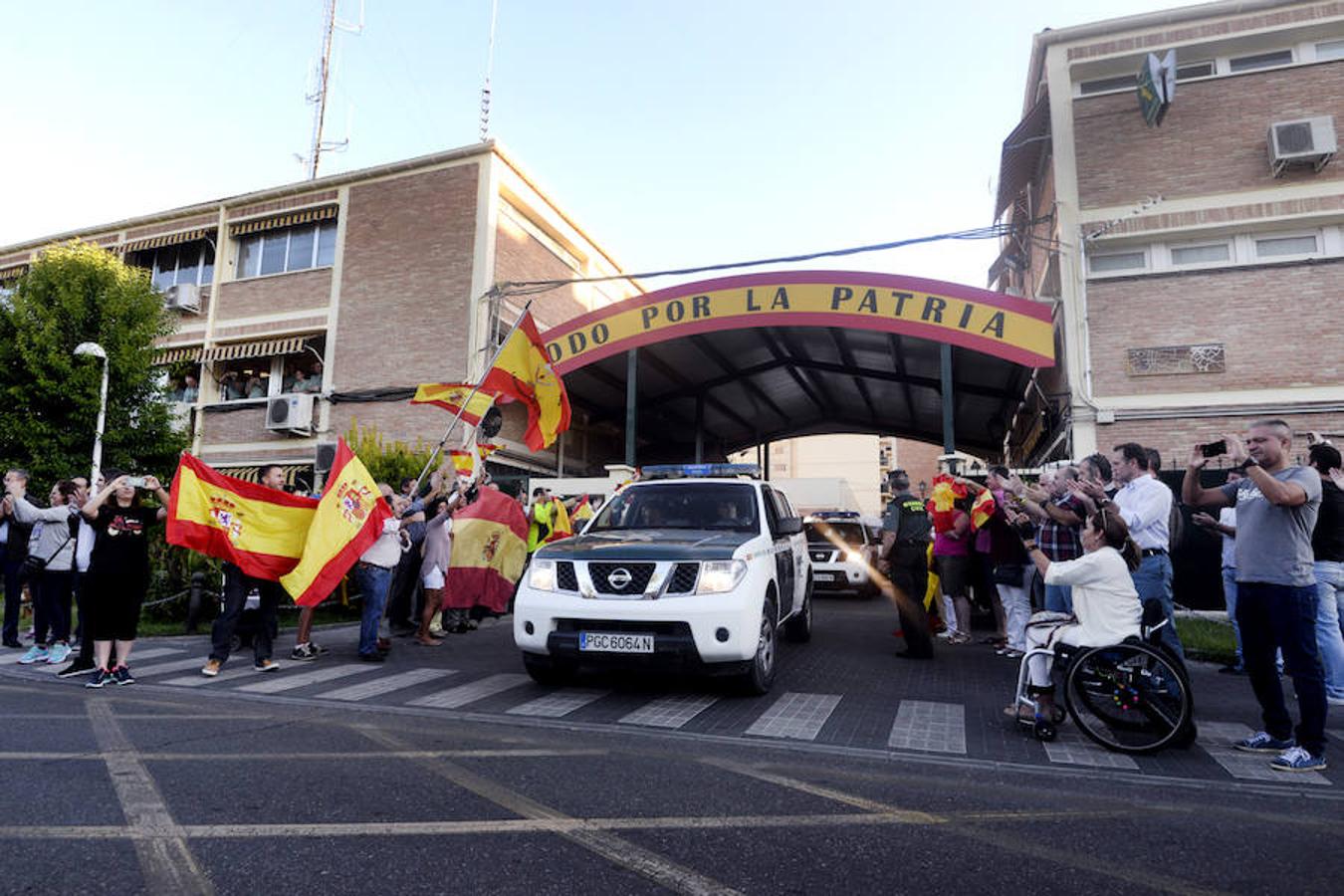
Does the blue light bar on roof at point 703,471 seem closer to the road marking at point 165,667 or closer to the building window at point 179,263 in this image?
the road marking at point 165,667

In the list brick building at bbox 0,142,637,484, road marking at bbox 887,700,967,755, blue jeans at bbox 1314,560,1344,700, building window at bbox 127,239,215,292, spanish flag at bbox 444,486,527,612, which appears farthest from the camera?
building window at bbox 127,239,215,292

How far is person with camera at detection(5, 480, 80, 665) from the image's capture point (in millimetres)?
7715

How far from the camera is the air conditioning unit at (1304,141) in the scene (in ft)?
42.9

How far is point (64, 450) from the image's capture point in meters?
17.9

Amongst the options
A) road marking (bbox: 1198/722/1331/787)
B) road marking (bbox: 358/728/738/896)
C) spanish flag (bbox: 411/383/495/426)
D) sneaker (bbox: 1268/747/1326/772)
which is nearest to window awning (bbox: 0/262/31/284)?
spanish flag (bbox: 411/383/495/426)

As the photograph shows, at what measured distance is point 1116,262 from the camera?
14477 mm

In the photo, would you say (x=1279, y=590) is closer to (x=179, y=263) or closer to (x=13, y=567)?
(x=13, y=567)

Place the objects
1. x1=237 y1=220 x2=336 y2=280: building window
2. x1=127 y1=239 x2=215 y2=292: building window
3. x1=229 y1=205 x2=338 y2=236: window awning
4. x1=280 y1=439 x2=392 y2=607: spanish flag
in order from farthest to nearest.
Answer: x1=127 y1=239 x2=215 y2=292: building window, x1=237 y1=220 x2=336 y2=280: building window, x1=229 y1=205 x2=338 y2=236: window awning, x1=280 y1=439 x2=392 y2=607: spanish flag

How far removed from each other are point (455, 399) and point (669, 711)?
9.03 m

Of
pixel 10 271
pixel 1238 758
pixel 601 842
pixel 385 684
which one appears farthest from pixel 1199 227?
pixel 10 271

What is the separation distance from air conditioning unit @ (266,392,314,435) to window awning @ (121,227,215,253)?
6671 mm

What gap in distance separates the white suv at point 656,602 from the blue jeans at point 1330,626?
4.25 metres

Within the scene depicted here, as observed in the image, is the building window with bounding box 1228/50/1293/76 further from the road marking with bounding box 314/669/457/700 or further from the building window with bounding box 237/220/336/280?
the building window with bounding box 237/220/336/280

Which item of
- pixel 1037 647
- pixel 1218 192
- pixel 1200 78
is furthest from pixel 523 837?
pixel 1200 78
